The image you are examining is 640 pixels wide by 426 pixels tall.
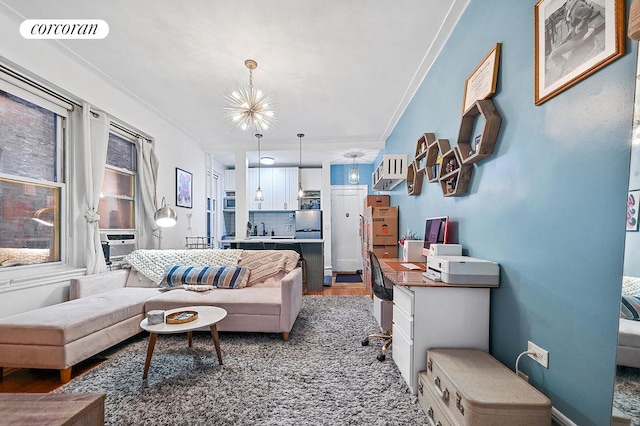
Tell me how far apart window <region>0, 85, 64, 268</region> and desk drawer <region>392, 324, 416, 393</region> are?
11.3 feet

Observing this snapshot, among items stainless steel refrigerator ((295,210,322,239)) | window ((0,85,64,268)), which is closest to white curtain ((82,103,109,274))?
window ((0,85,64,268))

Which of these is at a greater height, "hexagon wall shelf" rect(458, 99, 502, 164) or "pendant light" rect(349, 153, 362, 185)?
"pendant light" rect(349, 153, 362, 185)

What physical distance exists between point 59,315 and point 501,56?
12.5 feet

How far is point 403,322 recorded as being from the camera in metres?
1.92

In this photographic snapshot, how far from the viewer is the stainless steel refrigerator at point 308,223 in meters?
6.37

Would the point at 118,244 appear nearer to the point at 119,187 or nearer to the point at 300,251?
the point at 119,187

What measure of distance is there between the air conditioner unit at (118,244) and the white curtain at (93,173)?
30 centimetres

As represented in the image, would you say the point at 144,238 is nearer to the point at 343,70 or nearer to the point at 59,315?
the point at 59,315

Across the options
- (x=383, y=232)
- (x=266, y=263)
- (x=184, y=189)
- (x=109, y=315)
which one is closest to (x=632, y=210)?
A: (x=266, y=263)

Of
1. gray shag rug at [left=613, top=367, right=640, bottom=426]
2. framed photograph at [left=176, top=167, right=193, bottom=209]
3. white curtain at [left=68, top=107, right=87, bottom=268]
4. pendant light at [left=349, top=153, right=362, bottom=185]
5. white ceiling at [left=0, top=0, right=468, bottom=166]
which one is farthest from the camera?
pendant light at [left=349, top=153, right=362, bottom=185]

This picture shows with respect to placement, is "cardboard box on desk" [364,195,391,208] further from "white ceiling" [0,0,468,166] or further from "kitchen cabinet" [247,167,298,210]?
"kitchen cabinet" [247,167,298,210]

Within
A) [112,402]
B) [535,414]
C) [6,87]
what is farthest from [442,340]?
[6,87]

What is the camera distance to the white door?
684 cm

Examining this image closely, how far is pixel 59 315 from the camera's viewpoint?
2.16 metres
